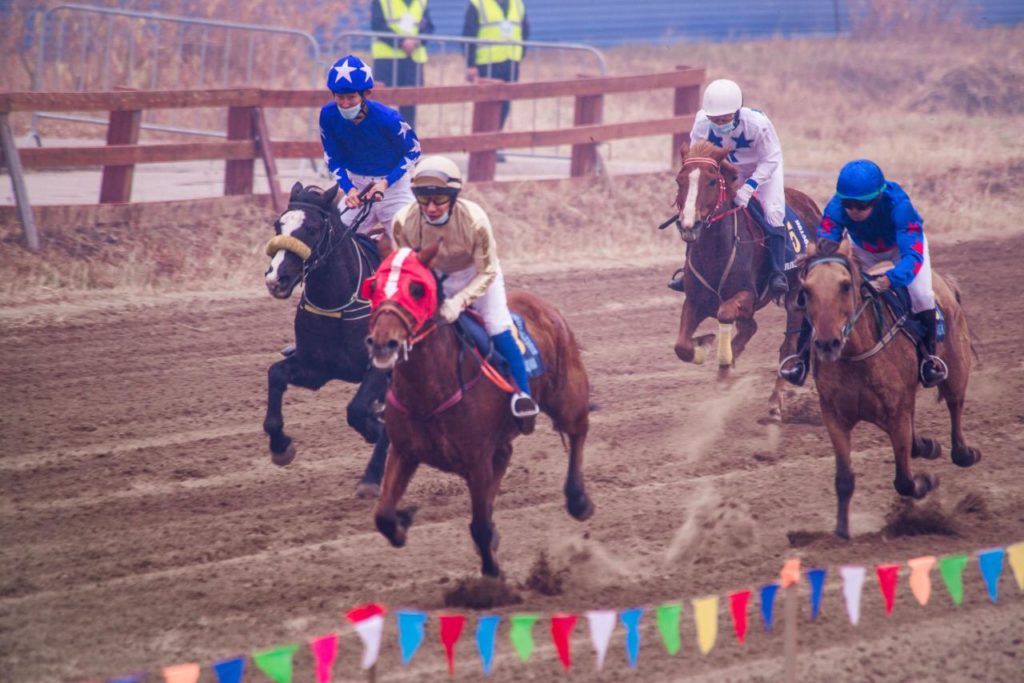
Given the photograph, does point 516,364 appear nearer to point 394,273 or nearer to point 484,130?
point 394,273

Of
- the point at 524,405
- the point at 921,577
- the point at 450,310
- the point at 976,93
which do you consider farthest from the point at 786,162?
the point at 921,577

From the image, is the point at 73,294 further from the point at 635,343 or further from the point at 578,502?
the point at 578,502

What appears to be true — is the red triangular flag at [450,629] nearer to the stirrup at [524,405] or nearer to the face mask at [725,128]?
the stirrup at [524,405]

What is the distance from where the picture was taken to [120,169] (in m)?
14.5

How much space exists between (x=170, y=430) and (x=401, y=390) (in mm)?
3635

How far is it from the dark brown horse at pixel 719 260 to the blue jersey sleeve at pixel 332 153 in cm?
255

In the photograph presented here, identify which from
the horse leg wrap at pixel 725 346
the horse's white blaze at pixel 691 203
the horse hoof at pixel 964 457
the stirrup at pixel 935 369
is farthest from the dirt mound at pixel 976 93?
the stirrup at pixel 935 369

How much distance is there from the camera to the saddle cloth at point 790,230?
10797 mm

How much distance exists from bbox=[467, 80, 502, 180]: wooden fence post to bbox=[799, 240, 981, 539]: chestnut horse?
30.1 ft

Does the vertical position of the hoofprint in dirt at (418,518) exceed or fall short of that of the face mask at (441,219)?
it falls short

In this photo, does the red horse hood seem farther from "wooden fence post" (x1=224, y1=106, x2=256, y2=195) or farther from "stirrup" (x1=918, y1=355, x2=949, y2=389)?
"wooden fence post" (x1=224, y1=106, x2=256, y2=195)

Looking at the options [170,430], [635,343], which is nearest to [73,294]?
[170,430]

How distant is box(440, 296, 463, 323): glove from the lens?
265 inches

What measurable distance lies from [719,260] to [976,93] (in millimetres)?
17998
